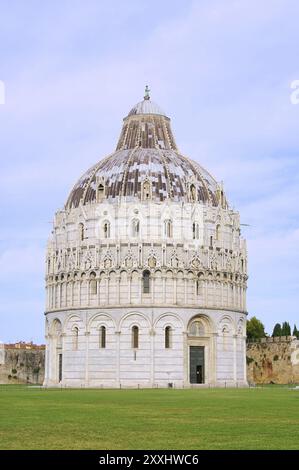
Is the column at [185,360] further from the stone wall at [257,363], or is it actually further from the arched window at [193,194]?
the stone wall at [257,363]

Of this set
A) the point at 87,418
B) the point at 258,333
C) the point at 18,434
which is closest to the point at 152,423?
the point at 87,418

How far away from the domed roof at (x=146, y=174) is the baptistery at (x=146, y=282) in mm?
163

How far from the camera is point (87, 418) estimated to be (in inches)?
1225

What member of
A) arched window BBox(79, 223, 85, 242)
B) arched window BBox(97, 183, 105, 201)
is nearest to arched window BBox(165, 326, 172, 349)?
arched window BBox(79, 223, 85, 242)

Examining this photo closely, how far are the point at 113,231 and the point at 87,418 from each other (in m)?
59.3

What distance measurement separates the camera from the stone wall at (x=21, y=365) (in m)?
112

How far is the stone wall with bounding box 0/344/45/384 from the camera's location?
112 m

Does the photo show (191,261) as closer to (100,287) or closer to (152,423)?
(100,287)

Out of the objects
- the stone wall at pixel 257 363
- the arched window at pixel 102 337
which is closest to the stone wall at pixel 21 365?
the stone wall at pixel 257 363

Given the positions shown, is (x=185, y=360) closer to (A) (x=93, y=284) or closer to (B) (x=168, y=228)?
(A) (x=93, y=284)

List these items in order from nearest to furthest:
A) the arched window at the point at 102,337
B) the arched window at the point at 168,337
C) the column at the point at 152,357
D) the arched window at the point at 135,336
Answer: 1. the column at the point at 152,357
2. the arched window at the point at 135,336
3. the arched window at the point at 168,337
4. the arched window at the point at 102,337

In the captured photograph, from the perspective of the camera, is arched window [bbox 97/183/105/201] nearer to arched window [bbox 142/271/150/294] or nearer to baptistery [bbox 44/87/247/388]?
baptistery [bbox 44/87/247/388]

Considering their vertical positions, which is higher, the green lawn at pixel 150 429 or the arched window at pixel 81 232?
the arched window at pixel 81 232

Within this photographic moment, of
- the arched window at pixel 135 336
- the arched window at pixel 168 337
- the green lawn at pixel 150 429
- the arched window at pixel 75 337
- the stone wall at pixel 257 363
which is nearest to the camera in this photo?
the green lawn at pixel 150 429
